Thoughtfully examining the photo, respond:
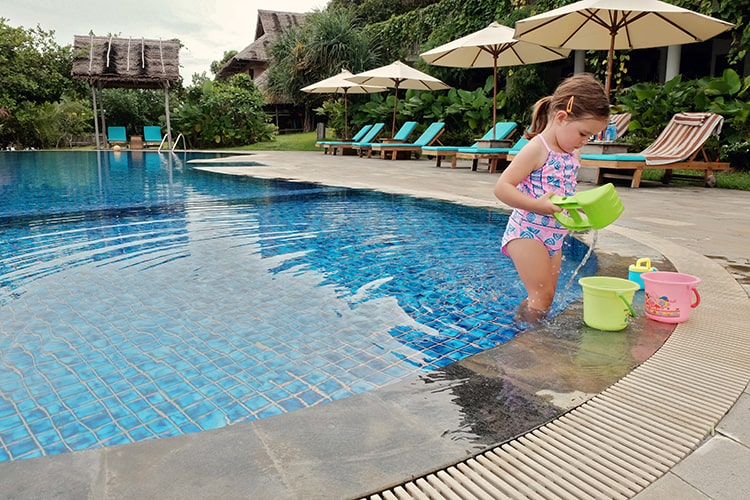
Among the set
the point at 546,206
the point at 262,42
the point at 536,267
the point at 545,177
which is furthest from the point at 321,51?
the point at 546,206

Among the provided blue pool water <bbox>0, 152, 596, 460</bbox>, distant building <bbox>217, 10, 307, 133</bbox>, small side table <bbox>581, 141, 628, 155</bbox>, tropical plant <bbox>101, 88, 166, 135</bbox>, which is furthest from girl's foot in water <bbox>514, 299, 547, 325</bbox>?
distant building <bbox>217, 10, 307, 133</bbox>

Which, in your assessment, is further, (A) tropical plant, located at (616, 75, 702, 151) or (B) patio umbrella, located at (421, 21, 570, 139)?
(B) patio umbrella, located at (421, 21, 570, 139)

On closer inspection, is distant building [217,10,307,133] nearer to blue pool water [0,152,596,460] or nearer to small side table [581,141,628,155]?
small side table [581,141,628,155]

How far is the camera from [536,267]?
3062 millimetres

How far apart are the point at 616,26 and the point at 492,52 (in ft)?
13.3

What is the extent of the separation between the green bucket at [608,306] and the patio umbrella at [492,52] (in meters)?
10.5

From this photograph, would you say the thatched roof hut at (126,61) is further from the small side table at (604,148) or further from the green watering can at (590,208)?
the green watering can at (590,208)

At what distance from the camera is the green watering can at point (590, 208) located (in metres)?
2.52

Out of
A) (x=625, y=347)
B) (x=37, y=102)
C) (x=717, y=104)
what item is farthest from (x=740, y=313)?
(x=37, y=102)

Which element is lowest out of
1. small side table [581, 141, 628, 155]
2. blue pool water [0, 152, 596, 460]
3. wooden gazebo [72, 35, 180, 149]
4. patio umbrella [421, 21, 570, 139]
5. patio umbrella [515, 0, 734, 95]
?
blue pool water [0, 152, 596, 460]

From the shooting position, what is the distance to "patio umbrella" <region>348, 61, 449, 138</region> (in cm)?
1630

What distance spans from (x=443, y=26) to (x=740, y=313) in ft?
59.8

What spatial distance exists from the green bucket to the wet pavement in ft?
0.16

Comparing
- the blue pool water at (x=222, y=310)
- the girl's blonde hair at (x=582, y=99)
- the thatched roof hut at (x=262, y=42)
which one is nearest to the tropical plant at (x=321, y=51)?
the thatched roof hut at (x=262, y=42)
